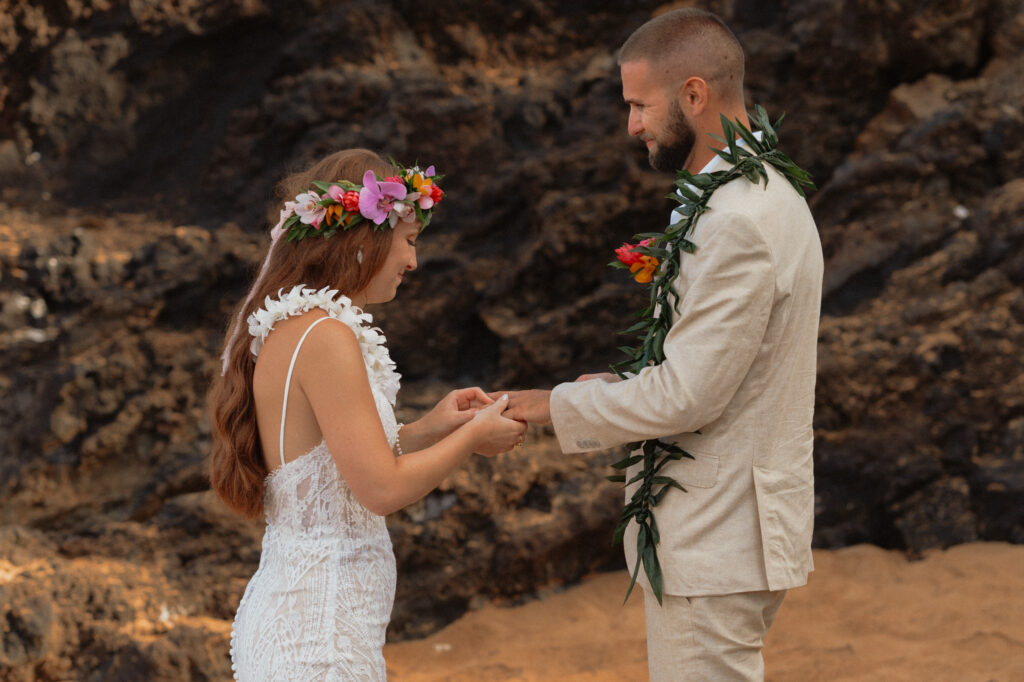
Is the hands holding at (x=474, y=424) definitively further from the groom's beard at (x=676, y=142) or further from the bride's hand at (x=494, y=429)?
the groom's beard at (x=676, y=142)

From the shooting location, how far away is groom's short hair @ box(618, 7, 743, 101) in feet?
9.22

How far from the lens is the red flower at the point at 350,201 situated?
262 centimetres

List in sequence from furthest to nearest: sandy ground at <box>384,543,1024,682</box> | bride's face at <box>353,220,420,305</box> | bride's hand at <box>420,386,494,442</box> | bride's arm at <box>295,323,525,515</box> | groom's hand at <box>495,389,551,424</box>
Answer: sandy ground at <box>384,543,1024,682</box>
bride's hand at <box>420,386,494,442</box>
groom's hand at <box>495,389,551,424</box>
bride's face at <box>353,220,420,305</box>
bride's arm at <box>295,323,525,515</box>

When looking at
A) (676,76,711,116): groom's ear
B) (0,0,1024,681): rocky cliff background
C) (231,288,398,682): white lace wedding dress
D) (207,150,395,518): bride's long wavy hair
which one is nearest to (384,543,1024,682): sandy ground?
(0,0,1024,681): rocky cliff background

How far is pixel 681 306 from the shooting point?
8.52ft

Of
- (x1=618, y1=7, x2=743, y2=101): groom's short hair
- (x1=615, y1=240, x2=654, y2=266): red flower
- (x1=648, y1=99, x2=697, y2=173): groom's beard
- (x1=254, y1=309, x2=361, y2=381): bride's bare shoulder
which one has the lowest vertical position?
(x1=615, y1=240, x2=654, y2=266): red flower

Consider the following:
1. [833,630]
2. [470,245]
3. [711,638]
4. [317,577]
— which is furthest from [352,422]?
[470,245]

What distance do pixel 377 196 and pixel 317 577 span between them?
1034mm

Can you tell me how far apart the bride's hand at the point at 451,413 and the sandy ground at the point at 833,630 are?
2.14 metres

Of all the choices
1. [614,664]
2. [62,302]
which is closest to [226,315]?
[62,302]

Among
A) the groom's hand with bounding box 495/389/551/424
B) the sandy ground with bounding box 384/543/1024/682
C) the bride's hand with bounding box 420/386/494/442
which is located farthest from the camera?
the sandy ground with bounding box 384/543/1024/682

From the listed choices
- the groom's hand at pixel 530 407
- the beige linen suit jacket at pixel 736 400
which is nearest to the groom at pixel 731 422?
the beige linen suit jacket at pixel 736 400

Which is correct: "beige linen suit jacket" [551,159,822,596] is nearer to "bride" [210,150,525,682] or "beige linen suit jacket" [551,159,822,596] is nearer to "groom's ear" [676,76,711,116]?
"groom's ear" [676,76,711,116]

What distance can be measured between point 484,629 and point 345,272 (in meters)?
3.22
